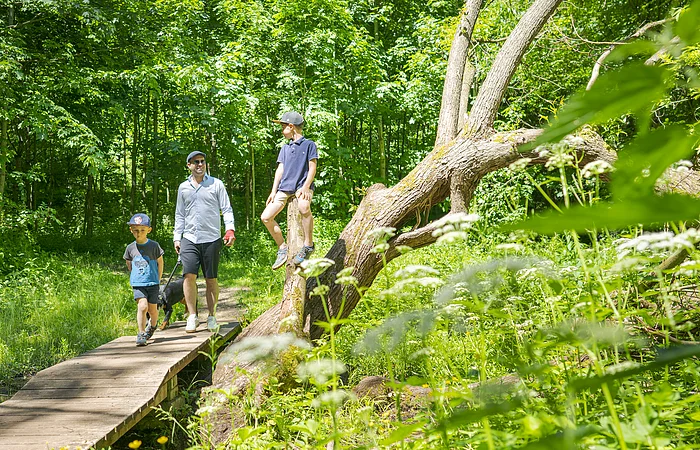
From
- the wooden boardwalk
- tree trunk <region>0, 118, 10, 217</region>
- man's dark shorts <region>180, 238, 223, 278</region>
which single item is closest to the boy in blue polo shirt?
man's dark shorts <region>180, 238, 223, 278</region>

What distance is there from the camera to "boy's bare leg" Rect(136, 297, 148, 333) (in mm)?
5637

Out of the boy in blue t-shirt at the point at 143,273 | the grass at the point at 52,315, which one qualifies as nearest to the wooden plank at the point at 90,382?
the grass at the point at 52,315

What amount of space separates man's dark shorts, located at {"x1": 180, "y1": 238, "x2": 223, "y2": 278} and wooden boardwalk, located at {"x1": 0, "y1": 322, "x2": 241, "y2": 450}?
0.78m

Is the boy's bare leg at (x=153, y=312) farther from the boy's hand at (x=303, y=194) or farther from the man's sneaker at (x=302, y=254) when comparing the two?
the boy's hand at (x=303, y=194)

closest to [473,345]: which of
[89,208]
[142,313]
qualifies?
[142,313]

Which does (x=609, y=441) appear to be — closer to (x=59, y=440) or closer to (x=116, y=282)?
(x=59, y=440)

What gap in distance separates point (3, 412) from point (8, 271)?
21.5 feet

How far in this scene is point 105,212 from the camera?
20328mm

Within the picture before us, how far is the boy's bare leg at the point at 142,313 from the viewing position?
564 centimetres

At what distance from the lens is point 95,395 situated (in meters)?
4.27

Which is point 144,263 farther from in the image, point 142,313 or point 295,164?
point 295,164

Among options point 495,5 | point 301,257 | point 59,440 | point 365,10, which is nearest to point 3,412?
point 59,440

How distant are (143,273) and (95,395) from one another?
164 centimetres

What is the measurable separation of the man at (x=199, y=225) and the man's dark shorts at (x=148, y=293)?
0.34 metres
